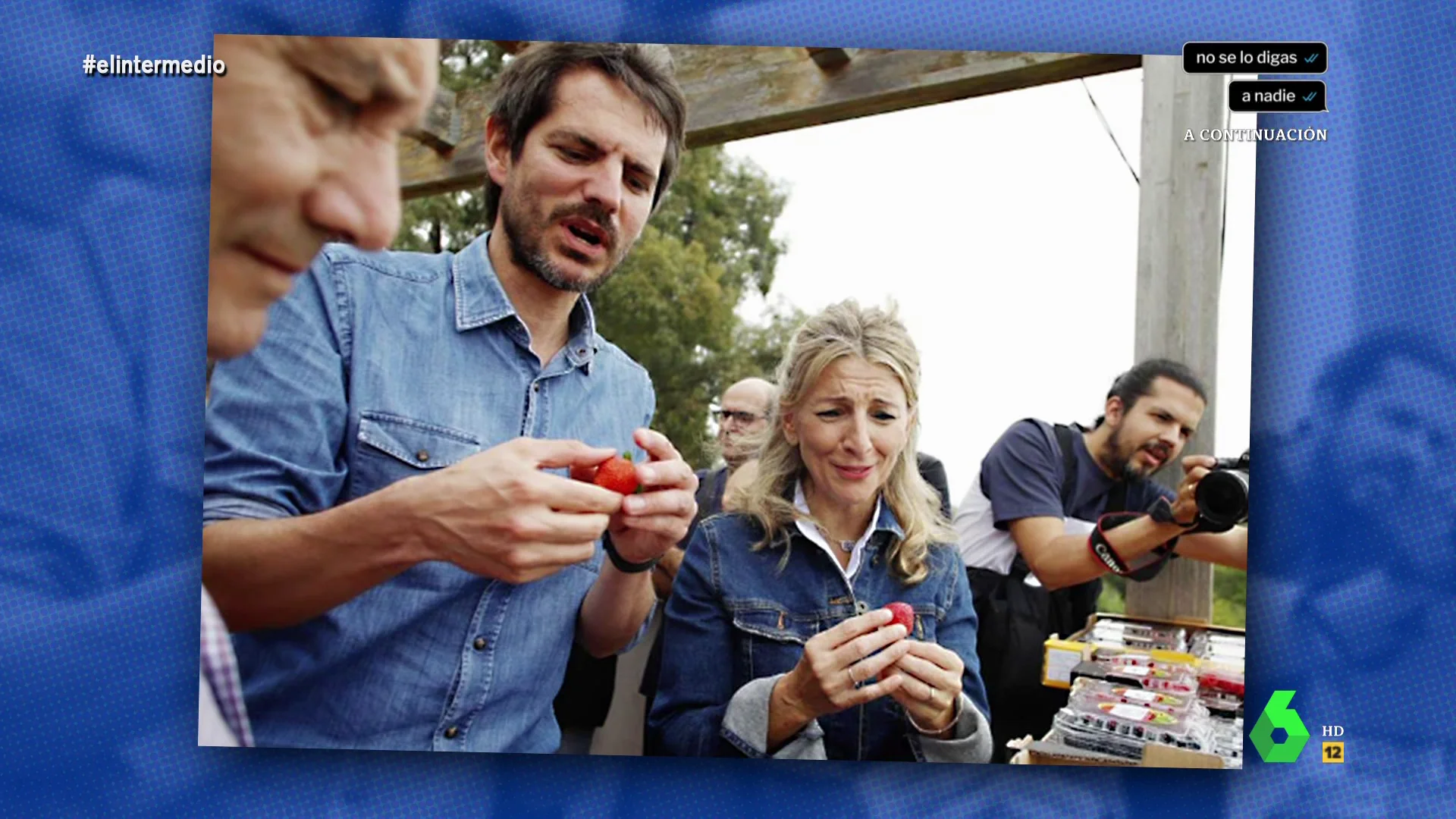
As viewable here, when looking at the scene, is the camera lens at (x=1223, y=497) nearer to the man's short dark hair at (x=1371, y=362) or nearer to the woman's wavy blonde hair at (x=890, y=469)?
the man's short dark hair at (x=1371, y=362)

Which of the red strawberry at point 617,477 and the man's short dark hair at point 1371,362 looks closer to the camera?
the red strawberry at point 617,477

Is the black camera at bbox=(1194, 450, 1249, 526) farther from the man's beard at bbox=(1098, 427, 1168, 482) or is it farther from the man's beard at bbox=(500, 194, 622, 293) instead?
the man's beard at bbox=(500, 194, 622, 293)

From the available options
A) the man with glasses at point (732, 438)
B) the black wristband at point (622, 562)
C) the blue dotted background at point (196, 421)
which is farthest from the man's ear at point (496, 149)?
the black wristband at point (622, 562)

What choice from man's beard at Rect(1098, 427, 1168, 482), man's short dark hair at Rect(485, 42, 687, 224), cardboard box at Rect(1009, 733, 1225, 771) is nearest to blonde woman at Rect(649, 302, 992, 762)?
cardboard box at Rect(1009, 733, 1225, 771)

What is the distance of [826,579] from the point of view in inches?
80.8

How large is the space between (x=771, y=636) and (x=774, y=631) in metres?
0.01

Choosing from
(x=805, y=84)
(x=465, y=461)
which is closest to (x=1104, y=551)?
(x=805, y=84)

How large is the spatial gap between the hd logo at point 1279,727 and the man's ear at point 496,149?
69.6 inches

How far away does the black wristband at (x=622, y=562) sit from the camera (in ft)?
6.65

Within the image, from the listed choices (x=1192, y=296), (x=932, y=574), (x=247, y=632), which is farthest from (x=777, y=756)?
(x=1192, y=296)

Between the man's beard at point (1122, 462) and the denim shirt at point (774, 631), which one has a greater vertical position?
the man's beard at point (1122, 462)

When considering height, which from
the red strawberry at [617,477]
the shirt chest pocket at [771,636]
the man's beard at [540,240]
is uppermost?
the man's beard at [540,240]

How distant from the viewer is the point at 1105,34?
219cm

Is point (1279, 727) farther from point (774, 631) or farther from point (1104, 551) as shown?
point (774, 631)
